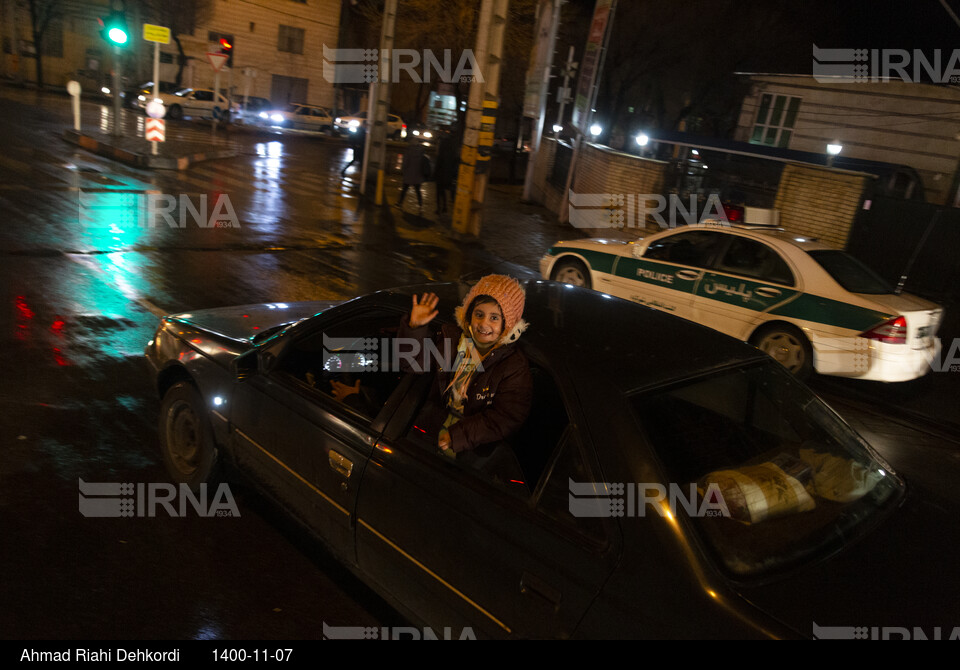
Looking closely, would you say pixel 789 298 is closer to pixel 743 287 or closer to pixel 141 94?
pixel 743 287

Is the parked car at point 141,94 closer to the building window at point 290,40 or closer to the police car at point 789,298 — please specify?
the building window at point 290,40

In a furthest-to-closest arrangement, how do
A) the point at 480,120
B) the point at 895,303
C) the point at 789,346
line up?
1. the point at 480,120
2. the point at 789,346
3. the point at 895,303

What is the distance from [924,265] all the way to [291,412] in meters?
14.7

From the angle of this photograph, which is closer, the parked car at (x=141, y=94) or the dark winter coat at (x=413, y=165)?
the dark winter coat at (x=413, y=165)

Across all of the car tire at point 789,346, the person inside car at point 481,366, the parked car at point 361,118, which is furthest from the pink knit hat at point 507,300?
the parked car at point 361,118

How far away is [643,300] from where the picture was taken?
28.7ft

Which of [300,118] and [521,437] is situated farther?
[300,118]

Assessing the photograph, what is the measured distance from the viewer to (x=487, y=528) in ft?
8.04

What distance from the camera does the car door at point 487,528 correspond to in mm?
2234

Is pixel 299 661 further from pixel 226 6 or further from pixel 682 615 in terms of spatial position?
pixel 226 6

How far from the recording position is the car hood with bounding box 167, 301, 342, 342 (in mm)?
4156

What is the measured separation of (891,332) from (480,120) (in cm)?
931

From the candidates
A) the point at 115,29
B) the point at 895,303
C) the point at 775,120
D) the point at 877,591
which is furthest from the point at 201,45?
the point at 877,591

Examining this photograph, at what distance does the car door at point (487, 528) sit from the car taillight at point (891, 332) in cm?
537
